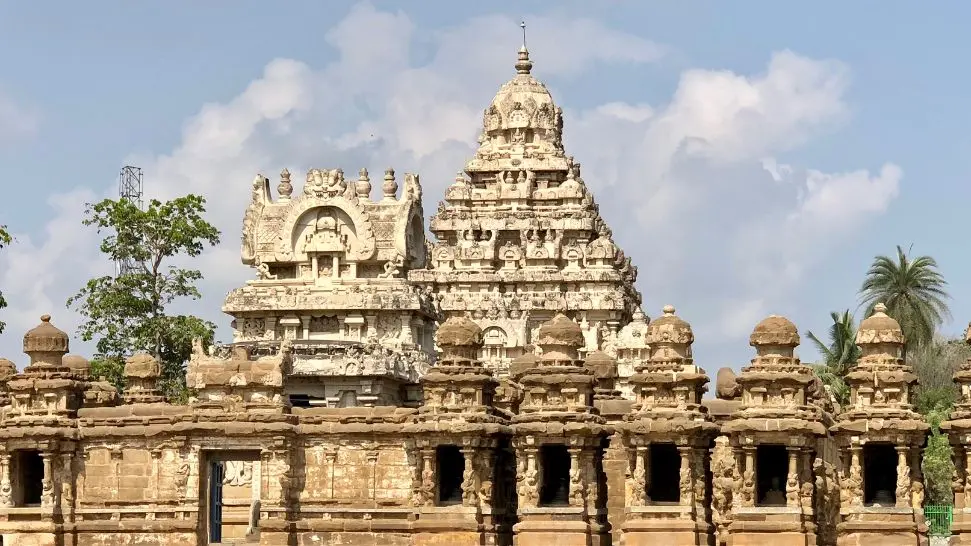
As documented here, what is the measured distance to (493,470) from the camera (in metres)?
46.1

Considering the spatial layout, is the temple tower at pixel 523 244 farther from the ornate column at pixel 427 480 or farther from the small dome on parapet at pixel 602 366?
the ornate column at pixel 427 480

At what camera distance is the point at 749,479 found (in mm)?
44031

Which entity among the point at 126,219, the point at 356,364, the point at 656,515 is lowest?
the point at 656,515

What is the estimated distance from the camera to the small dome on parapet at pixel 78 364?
167ft

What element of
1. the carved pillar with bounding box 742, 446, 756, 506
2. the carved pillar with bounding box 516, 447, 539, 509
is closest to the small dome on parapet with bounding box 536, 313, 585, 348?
the carved pillar with bounding box 516, 447, 539, 509

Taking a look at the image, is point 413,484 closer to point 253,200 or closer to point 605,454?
point 605,454

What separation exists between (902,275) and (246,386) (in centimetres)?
3834

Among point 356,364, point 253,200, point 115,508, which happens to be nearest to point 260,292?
point 253,200

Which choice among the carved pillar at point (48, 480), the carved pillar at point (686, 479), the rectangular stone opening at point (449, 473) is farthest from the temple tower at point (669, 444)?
the carved pillar at point (48, 480)

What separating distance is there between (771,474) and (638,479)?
2359 mm

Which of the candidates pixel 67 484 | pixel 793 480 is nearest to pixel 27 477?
pixel 67 484

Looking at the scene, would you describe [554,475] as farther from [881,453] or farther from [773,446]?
[881,453]

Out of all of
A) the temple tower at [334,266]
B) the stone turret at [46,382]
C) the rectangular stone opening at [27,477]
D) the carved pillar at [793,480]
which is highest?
the temple tower at [334,266]

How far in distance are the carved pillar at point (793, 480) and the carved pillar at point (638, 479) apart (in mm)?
2583
